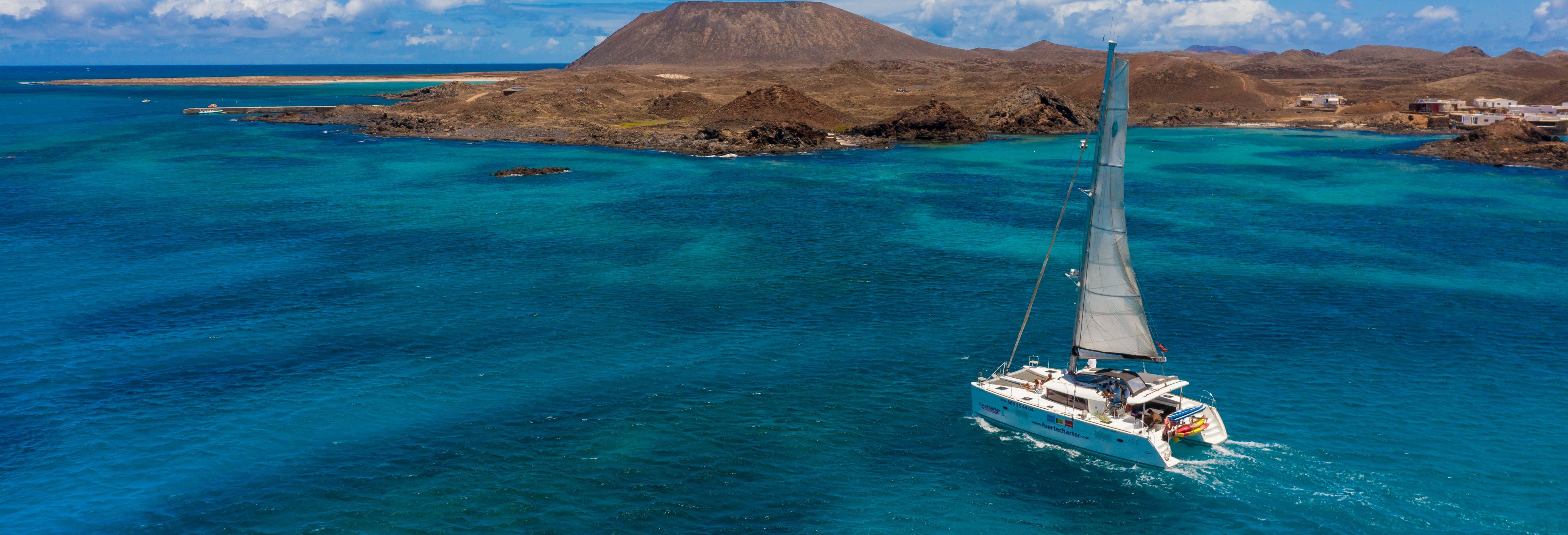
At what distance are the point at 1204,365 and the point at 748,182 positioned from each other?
266 feet

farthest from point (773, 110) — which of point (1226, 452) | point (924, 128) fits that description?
point (1226, 452)

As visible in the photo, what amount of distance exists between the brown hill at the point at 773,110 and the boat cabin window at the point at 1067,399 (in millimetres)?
138999

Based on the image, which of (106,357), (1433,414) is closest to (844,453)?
(1433,414)

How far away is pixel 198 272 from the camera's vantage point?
75.6 m

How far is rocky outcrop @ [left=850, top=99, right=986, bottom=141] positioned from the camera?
184 m

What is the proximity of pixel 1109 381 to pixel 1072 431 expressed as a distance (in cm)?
292

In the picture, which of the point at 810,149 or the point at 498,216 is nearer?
the point at 498,216

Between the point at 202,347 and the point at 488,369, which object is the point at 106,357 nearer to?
the point at 202,347

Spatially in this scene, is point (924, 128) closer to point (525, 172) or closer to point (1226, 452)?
point (525, 172)

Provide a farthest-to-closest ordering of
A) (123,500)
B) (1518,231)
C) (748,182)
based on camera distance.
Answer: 1. (748,182)
2. (1518,231)
3. (123,500)

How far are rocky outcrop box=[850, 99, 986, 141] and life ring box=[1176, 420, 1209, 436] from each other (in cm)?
14450

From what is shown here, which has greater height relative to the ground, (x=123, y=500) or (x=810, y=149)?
(x=810, y=149)

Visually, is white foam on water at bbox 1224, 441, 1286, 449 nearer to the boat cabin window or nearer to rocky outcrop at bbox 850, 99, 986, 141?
the boat cabin window

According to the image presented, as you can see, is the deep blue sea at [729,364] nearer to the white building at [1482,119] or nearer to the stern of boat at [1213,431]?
the stern of boat at [1213,431]
